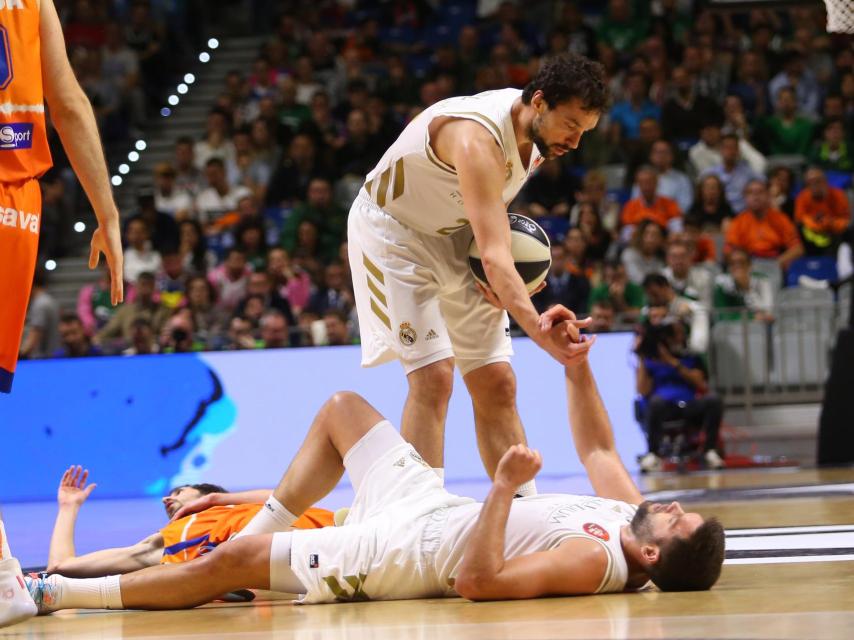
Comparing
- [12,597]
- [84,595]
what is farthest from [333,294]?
[12,597]

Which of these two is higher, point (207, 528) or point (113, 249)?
point (113, 249)

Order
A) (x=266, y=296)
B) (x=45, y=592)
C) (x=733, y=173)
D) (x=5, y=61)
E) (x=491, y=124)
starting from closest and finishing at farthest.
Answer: (x=5, y=61), (x=45, y=592), (x=491, y=124), (x=266, y=296), (x=733, y=173)

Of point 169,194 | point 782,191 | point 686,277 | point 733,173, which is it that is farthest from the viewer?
point 169,194

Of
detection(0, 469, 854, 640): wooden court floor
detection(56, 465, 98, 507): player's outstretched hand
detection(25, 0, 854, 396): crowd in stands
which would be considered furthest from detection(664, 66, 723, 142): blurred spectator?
detection(56, 465, 98, 507): player's outstretched hand

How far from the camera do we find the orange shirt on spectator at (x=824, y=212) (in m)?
12.3

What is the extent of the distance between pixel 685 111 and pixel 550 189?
1912mm

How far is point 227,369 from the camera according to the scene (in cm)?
1066

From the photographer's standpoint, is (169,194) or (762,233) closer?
(762,233)

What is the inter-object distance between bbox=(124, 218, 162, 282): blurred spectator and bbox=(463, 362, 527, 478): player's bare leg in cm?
864

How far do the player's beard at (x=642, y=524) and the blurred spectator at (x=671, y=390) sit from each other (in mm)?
6368

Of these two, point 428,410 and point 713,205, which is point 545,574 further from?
point 713,205

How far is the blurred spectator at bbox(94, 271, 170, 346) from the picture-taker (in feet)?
40.2

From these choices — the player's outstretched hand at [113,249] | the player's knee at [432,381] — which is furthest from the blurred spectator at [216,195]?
the player's outstretched hand at [113,249]

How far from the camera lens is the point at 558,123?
4.77m
